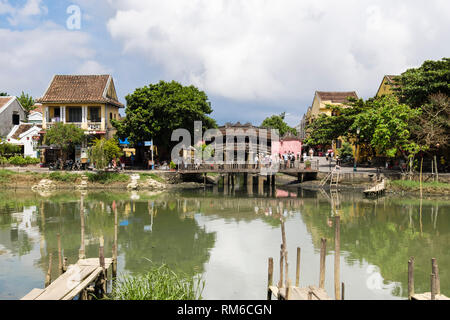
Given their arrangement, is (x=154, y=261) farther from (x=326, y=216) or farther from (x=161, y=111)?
(x=161, y=111)

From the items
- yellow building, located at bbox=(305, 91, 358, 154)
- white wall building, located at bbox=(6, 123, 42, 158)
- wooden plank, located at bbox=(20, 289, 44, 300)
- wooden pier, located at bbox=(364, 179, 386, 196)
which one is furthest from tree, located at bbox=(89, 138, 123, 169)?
yellow building, located at bbox=(305, 91, 358, 154)

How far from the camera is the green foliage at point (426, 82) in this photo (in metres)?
26.9

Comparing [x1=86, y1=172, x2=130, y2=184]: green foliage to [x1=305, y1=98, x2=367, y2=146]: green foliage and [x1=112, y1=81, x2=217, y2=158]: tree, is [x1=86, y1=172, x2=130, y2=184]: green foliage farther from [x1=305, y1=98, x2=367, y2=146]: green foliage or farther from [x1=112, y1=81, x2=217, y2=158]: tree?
[x1=305, y1=98, x2=367, y2=146]: green foliage

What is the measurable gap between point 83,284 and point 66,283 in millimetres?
373

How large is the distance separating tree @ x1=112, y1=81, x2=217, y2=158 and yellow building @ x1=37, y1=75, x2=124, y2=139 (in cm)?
287

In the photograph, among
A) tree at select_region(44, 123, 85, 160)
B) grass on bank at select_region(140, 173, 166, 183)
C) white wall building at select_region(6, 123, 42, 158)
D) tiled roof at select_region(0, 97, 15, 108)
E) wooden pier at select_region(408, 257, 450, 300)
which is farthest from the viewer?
tiled roof at select_region(0, 97, 15, 108)

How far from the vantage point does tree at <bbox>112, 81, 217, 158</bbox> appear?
3159 centimetres

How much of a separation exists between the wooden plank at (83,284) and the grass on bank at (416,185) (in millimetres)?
23895

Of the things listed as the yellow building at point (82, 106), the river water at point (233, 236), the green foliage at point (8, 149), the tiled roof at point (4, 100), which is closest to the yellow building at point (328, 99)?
the river water at point (233, 236)

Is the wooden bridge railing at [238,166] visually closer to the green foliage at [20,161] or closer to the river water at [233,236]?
the river water at [233,236]

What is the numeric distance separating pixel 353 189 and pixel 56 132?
911 inches

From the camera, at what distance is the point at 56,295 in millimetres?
7625
